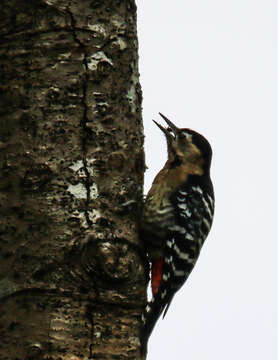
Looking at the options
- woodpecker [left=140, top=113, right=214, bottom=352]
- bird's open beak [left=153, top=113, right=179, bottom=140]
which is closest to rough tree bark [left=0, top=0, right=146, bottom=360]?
woodpecker [left=140, top=113, right=214, bottom=352]

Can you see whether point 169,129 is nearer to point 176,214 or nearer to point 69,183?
point 176,214

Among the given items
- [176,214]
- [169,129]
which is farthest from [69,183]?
[169,129]

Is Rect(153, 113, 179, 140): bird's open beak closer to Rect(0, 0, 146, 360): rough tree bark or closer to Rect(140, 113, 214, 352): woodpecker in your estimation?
Rect(140, 113, 214, 352): woodpecker

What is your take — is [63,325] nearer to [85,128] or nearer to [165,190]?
[85,128]

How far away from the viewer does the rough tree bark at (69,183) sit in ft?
9.33

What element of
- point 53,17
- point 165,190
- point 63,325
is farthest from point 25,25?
point 165,190

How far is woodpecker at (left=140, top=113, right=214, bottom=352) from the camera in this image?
153 inches

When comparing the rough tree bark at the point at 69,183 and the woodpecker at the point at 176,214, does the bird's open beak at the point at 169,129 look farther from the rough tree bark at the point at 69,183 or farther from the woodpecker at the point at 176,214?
the rough tree bark at the point at 69,183

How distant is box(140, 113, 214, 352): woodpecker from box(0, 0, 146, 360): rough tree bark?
1.09ft

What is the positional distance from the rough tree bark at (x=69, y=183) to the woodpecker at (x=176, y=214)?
0.33 m

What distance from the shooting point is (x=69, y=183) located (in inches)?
121

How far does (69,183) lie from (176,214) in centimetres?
158

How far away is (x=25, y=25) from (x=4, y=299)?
1.38 m

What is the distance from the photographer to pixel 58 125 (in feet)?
10.4
